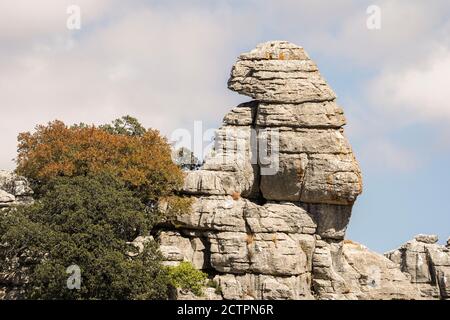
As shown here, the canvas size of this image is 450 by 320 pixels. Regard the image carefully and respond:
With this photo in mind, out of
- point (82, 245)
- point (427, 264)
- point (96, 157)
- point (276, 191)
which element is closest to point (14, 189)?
point (96, 157)

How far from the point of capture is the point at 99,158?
64.7 metres

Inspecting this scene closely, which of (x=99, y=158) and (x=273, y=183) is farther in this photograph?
(x=273, y=183)

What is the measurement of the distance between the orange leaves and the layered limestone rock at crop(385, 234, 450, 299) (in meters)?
23.1

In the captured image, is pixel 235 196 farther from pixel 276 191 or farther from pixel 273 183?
pixel 276 191

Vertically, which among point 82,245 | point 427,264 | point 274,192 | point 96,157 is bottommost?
point 427,264

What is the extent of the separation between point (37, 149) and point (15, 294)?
32.8 feet

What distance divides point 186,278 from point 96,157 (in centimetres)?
947

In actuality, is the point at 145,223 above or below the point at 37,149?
below

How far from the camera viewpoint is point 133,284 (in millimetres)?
56438

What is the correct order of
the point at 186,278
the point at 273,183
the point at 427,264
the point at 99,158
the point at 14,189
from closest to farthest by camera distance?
the point at 186,278
the point at 99,158
the point at 14,189
the point at 273,183
the point at 427,264

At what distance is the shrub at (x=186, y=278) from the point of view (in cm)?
6147

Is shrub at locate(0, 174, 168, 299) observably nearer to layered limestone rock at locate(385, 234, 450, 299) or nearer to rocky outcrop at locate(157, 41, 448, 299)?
rocky outcrop at locate(157, 41, 448, 299)
